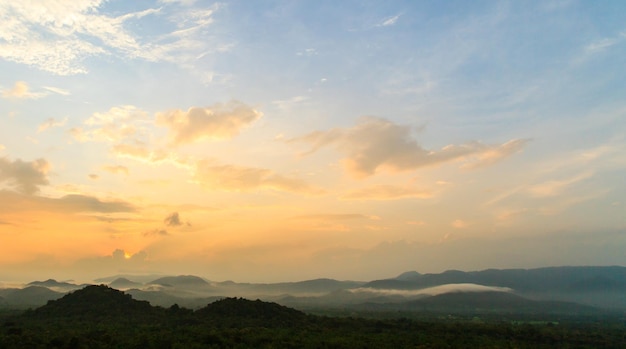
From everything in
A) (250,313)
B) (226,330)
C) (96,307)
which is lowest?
(250,313)

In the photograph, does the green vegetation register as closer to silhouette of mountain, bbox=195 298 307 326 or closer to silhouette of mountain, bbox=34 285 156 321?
silhouette of mountain, bbox=34 285 156 321

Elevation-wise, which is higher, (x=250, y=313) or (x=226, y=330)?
(x=226, y=330)

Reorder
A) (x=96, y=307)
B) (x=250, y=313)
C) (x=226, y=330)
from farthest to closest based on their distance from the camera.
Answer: (x=96, y=307) → (x=250, y=313) → (x=226, y=330)

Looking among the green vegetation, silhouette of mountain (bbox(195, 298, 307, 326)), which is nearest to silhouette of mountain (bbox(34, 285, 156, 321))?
the green vegetation

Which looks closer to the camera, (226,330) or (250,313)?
(226,330)

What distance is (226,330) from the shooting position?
241 feet

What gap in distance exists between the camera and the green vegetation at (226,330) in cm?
6194

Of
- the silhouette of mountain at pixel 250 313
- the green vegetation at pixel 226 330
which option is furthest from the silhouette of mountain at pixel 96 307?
the silhouette of mountain at pixel 250 313

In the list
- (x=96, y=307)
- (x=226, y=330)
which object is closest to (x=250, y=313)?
(x=226, y=330)

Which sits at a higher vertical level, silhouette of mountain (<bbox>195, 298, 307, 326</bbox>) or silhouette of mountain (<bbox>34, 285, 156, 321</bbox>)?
silhouette of mountain (<bbox>34, 285, 156, 321</bbox>)

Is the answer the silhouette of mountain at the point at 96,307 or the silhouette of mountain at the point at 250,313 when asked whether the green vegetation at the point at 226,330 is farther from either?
the silhouette of mountain at the point at 250,313

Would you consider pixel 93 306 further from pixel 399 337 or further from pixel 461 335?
pixel 461 335

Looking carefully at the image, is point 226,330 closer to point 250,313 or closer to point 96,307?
point 250,313

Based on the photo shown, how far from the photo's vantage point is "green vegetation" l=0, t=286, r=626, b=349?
61938 mm
